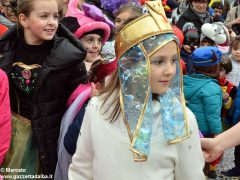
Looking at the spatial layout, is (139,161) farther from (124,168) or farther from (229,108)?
(229,108)

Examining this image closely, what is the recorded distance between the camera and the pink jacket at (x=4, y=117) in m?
2.67

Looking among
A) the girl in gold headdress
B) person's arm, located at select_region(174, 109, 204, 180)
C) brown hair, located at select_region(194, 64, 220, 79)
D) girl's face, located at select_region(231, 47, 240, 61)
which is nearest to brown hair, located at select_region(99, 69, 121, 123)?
the girl in gold headdress

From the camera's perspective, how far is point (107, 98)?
2.01m

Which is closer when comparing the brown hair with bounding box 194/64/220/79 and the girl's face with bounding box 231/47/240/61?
the brown hair with bounding box 194/64/220/79

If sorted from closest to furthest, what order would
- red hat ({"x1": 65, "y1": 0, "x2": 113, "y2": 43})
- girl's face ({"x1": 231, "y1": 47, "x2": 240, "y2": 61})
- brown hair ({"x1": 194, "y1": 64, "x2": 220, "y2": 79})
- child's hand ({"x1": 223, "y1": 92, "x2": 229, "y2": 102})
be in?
red hat ({"x1": 65, "y1": 0, "x2": 113, "y2": 43})
brown hair ({"x1": 194, "y1": 64, "x2": 220, "y2": 79})
child's hand ({"x1": 223, "y1": 92, "x2": 229, "y2": 102})
girl's face ({"x1": 231, "y1": 47, "x2": 240, "y2": 61})

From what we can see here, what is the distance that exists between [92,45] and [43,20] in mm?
743

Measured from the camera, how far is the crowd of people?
1.84 meters

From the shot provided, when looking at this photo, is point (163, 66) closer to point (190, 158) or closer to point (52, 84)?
point (190, 158)

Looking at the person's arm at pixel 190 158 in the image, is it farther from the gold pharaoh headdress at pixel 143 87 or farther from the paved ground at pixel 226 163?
the paved ground at pixel 226 163

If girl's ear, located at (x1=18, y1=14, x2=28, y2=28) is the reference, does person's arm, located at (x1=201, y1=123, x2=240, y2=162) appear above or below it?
below

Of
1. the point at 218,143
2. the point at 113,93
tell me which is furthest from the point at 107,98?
the point at 218,143

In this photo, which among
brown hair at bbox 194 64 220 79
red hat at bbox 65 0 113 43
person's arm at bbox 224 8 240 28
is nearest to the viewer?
red hat at bbox 65 0 113 43

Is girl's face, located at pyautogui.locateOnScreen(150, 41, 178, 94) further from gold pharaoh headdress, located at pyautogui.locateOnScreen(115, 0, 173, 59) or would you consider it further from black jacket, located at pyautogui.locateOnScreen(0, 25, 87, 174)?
black jacket, located at pyautogui.locateOnScreen(0, 25, 87, 174)

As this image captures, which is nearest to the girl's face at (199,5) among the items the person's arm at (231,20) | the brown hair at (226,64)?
the brown hair at (226,64)
